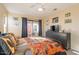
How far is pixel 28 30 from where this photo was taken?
1560 millimetres

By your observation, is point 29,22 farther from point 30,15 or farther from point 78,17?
point 78,17

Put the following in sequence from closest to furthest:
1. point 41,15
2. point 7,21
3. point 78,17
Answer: point 7,21
point 41,15
point 78,17

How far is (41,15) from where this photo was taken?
1.61 m

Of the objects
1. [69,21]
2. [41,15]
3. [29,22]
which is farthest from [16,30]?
[69,21]

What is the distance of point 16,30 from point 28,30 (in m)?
0.16

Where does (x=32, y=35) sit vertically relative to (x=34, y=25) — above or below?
below
